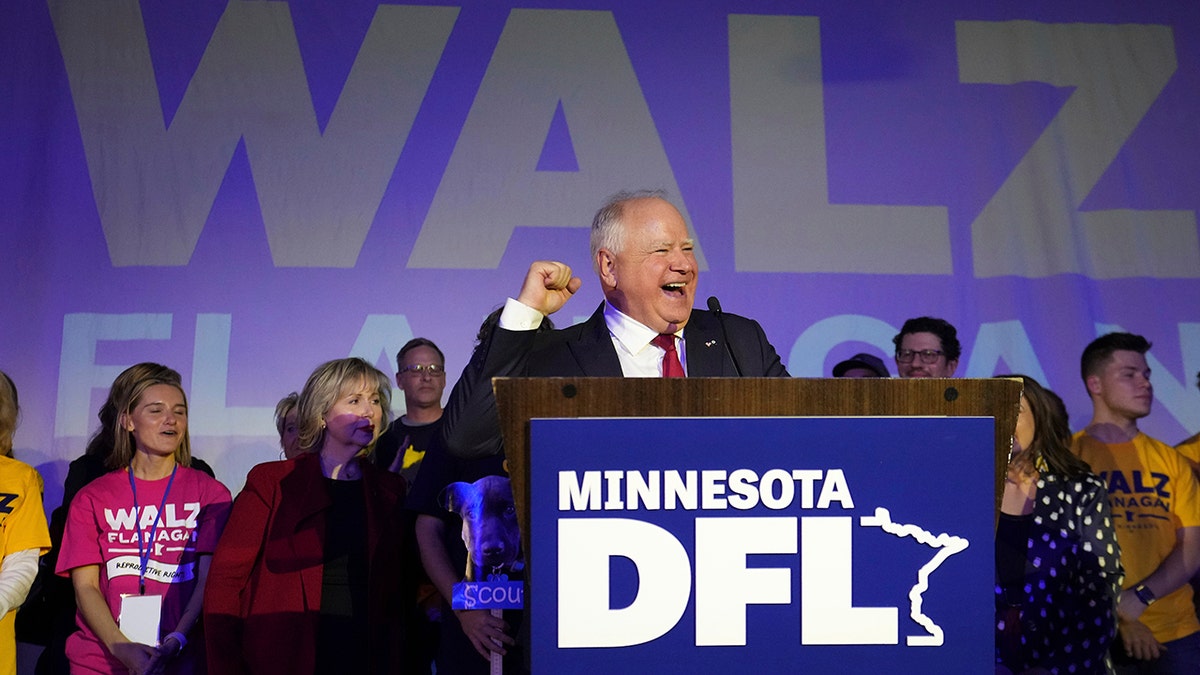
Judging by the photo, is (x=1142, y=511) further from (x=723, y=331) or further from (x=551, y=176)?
(x=551, y=176)

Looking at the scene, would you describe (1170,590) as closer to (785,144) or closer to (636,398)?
(785,144)

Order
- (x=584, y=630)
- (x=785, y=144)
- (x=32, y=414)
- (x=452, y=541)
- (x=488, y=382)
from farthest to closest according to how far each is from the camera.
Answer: (x=785, y=144)
(x=32, y=414)
(x=452, y=541)
(x=488, y=382)
(x=584, y=630)

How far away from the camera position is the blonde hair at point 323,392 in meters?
3.07

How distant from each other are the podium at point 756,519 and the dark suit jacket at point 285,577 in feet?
5.69

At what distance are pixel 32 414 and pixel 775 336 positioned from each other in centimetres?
296

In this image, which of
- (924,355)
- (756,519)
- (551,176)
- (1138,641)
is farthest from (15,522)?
(1138,641)

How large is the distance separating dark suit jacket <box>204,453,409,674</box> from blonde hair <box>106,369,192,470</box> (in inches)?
21.9

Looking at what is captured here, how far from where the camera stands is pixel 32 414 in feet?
14.3

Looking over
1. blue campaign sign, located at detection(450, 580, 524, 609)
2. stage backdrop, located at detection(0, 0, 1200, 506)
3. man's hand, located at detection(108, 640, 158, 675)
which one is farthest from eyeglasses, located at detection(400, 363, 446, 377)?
blue campaign sign, located at detection(450, 580, 524, 609)

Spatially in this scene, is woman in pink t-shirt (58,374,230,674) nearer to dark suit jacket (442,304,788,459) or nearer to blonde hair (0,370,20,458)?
blonde hair (0,370,20,458)

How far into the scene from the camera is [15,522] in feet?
10.1

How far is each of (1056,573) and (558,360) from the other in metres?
1.75

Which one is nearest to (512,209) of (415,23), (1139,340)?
(415,23)

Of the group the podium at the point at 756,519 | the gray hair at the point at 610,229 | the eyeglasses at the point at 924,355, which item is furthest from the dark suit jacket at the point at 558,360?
the eyeglasses at the point at 924,355
